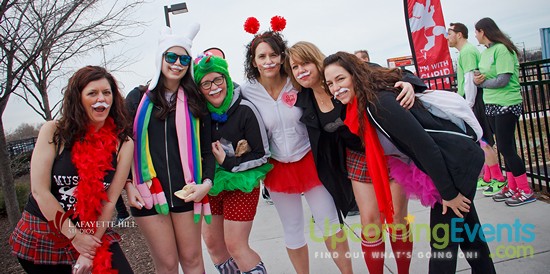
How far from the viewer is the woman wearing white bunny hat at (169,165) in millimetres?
2182

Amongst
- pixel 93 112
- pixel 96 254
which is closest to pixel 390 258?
pixel 96 254

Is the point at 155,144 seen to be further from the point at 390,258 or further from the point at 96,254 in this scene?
the point at 390,258

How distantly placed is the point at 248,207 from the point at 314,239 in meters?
1.32

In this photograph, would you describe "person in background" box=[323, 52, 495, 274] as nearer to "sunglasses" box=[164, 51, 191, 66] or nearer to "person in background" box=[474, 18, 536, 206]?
"sunglasses" box=[164, 51, 191, 66]

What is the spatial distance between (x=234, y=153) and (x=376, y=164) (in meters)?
0.95

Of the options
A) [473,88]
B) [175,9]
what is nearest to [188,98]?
[473,88]

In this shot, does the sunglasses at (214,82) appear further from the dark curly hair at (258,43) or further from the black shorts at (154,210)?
the black shorts at (154,210)

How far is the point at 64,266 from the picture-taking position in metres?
2.11

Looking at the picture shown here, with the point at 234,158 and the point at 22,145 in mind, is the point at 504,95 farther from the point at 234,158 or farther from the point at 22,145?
the point at 22,145

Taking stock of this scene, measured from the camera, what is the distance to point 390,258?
308cm

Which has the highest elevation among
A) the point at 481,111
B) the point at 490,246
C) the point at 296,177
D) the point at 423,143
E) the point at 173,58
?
the point at 173,58

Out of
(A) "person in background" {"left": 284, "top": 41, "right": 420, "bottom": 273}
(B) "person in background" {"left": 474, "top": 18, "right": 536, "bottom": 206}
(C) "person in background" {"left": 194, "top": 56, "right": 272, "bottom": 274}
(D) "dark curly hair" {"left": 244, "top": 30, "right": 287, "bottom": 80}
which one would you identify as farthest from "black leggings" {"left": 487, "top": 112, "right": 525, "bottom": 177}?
(C) "person in background" {"left": 194, "top": 56, "right": 272, "bottom": 274}

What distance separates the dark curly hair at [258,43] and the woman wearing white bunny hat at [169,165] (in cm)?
51

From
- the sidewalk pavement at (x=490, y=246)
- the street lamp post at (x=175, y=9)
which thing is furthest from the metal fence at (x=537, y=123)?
the street lamp post at (x=175, y=9)
